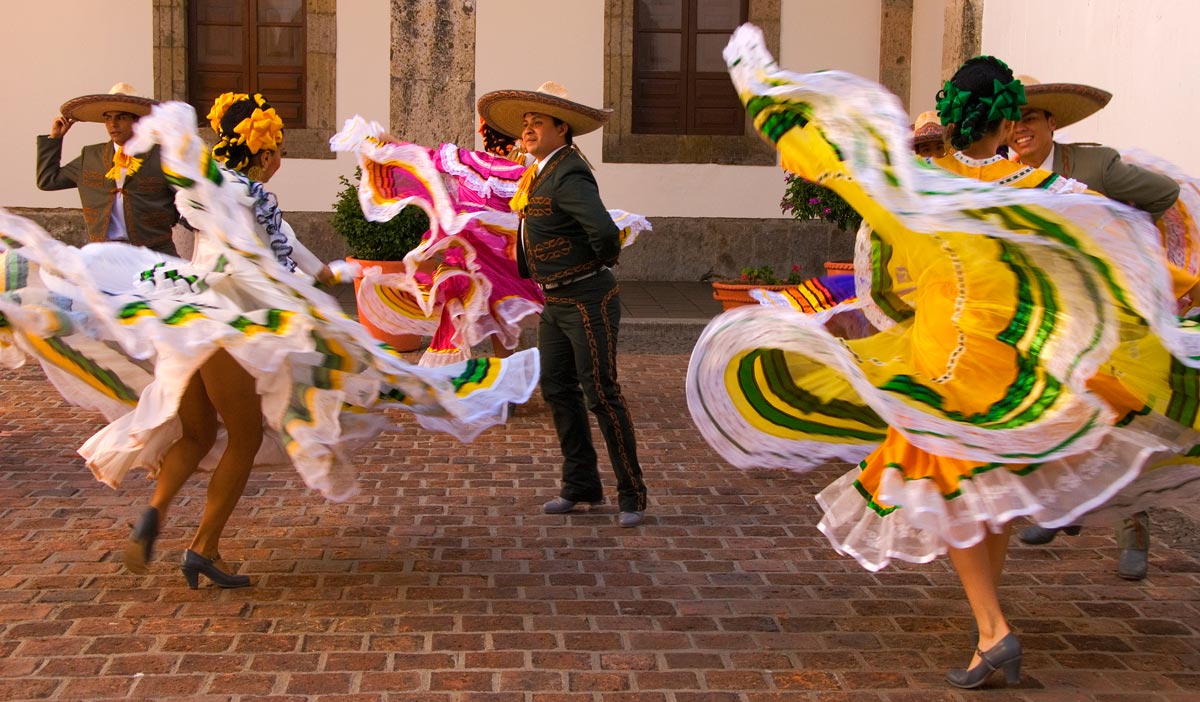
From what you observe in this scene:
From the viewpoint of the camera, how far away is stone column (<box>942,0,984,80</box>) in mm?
11804

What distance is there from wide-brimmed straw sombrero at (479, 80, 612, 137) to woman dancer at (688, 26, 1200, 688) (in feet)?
6.45

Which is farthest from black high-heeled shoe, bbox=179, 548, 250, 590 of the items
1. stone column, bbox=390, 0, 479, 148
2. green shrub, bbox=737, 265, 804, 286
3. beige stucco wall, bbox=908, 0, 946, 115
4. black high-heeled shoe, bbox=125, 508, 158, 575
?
beige stucco wall, bbox=908, 0, 946, 115

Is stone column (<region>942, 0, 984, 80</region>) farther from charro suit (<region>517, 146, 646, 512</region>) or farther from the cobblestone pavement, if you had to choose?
charro suit (<region>517, 146, 646, 512</region>)

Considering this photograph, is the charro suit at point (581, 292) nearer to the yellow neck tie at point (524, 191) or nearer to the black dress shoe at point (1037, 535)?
the yellow neck tie at point (524, 191)

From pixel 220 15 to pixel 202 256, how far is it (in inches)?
414

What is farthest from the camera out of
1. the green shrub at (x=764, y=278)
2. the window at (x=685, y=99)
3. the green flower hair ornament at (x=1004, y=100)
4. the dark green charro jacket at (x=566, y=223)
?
the window at (x=685, y=99)

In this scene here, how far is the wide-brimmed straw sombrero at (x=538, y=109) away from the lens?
20.2 feet

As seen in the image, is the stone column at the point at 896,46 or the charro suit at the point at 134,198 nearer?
the charro suit at the point at 134,198

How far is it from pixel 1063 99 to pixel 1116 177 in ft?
1.89

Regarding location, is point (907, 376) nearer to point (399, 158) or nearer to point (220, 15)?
point (399, 158)

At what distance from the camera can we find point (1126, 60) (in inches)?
315

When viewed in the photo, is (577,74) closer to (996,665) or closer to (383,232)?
(383,232)

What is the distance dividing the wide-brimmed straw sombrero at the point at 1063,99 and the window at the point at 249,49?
9.88 metres

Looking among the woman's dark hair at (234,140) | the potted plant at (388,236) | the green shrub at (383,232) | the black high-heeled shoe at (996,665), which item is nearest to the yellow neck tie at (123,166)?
the woman's dark hair at (234,140)
